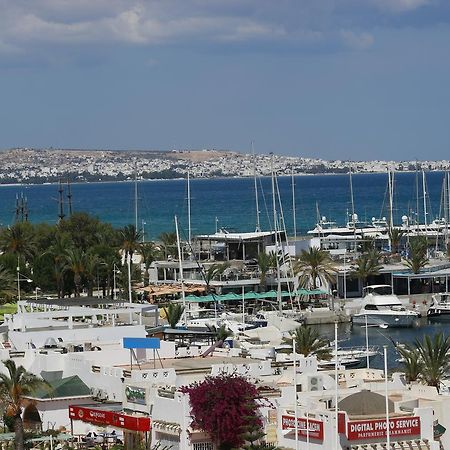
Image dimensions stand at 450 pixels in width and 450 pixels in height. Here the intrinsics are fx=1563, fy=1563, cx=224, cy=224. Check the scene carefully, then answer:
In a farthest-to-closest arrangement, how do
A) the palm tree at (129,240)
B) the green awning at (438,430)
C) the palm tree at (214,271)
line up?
the palm tree at (129,240)
the palm tree at (214,271)
the green awning at (438,430)

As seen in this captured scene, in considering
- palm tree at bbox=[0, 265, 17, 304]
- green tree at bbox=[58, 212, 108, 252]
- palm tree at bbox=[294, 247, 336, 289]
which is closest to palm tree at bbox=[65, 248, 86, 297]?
palm tree at bbox=[0, 265, 17, 304]

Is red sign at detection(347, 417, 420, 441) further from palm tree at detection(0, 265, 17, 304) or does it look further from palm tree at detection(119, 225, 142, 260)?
palm tree at detection(119, 225, 142, 260)

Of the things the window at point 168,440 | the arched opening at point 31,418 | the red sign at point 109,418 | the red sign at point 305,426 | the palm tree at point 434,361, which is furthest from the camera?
the palm tree at point 434,361

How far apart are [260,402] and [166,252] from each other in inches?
2773

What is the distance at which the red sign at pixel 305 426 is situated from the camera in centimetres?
3938

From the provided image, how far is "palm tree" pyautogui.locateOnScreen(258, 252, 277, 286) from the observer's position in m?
101

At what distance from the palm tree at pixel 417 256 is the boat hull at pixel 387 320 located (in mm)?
11107

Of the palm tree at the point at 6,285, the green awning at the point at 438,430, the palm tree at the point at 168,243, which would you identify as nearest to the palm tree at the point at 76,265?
the palm tree at the point at 6,285

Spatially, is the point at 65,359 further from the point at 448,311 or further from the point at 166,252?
the point at 166,252

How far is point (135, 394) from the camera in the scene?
46.1m

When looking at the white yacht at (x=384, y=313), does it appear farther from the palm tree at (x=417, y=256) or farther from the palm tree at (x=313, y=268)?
the palm tree at (x=417, y=256)

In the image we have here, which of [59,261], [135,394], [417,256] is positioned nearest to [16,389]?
[135,394]

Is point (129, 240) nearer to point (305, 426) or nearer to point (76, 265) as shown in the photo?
point (76, 265)

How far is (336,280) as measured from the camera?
103 m
